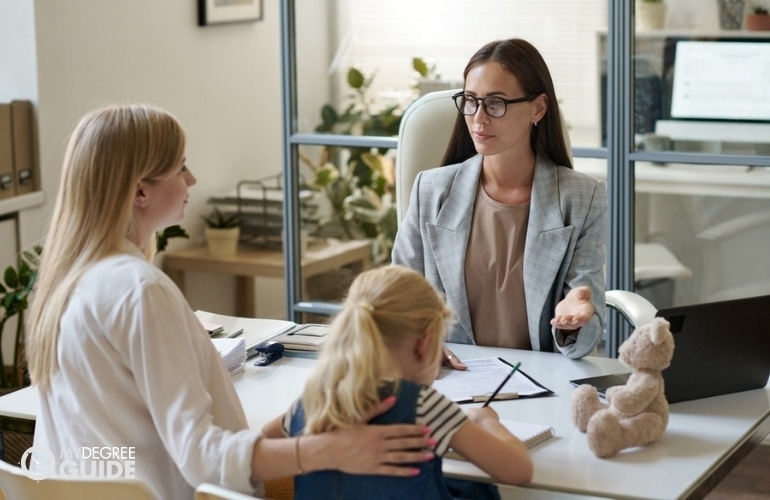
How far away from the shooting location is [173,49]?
416 centimetres

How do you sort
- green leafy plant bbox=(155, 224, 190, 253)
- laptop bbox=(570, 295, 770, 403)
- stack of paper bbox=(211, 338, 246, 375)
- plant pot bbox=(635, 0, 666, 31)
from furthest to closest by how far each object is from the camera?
green leafy plant bbox=(155, 224, 190, 253) → plant pot bbox=(635, 0, 666, 31) → stack of paper bbox=(211, 338, 246, 375) → laptop bbox=(570, 295, 770, 403)

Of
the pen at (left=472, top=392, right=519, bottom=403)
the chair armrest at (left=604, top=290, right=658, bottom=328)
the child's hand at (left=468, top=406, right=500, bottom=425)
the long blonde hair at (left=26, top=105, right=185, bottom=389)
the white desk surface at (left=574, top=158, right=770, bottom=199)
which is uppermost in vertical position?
the long blonde hair at (left=26, top=105, right=185, bottom=389)

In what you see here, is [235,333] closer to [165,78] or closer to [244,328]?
[244,328]

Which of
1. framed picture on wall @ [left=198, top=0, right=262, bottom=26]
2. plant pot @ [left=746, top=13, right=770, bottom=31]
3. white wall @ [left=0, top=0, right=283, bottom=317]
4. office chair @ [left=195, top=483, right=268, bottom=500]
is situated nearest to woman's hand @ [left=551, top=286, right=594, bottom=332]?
office chair @ [left=195, top=483, right=268, bottom=500]

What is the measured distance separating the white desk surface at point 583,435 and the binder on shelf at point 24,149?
5.45ft

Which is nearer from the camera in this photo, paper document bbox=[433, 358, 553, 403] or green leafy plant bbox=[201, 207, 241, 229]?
paper document bbox=[433, 358, 553, 403]

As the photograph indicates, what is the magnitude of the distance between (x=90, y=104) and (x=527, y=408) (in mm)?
2367

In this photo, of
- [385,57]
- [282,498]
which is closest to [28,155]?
[385,57]

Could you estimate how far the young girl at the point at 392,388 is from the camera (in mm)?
1435

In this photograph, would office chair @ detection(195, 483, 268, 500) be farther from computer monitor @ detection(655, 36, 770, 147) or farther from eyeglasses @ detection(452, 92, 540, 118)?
computer monitor @ detection(655, 36, 770, 147)

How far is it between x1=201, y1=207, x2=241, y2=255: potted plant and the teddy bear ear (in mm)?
2744

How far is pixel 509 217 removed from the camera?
2365mm

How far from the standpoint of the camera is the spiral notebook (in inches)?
65.0

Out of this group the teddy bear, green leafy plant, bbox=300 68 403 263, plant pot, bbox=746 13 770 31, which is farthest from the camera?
green leafy plant, bbox=300 68 403 263
